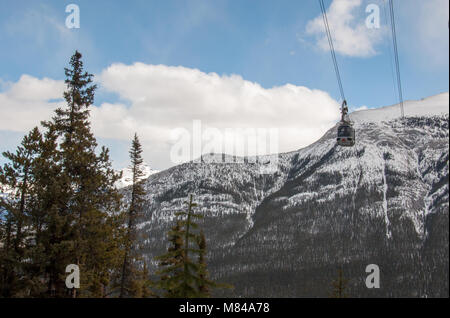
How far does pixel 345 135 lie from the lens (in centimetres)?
2584

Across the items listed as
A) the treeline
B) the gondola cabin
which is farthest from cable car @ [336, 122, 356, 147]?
the treeline

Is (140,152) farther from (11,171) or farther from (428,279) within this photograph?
(428,279)

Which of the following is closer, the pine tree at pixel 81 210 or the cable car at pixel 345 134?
the pine tree at pixel 81 210

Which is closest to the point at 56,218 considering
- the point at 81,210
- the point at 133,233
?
the point at 81,210

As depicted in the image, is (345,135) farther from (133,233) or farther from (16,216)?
(16,216)

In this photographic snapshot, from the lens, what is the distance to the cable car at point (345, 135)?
2569 cm

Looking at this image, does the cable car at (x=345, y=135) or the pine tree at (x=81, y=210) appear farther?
the cable car at (x=345, y=135)

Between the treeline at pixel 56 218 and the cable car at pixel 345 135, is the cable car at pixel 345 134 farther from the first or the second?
the treeline at pixel 56 218

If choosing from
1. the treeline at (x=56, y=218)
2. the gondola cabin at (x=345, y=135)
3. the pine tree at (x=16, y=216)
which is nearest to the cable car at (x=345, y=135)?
the gondola cabin at (x=345, y=135)

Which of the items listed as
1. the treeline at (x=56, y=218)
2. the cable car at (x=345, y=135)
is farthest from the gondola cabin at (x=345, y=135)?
the treeline at (x=56, y=218)

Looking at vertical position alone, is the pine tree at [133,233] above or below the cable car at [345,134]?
below

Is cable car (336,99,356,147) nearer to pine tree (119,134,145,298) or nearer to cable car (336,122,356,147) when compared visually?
cable car (336,122,356,147)

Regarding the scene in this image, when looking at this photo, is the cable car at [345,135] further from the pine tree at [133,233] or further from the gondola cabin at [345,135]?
the pine tree at [133,233]
